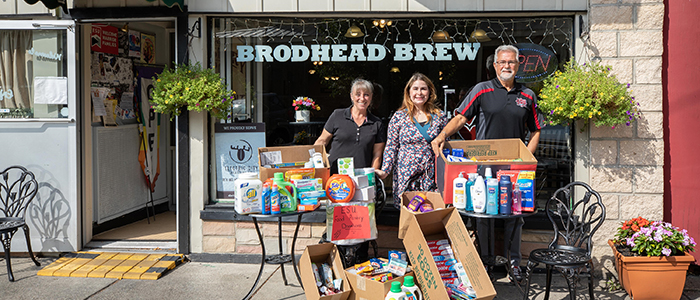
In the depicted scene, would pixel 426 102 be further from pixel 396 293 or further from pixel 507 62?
pixel 396 293

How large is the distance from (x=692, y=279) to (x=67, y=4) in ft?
20.0

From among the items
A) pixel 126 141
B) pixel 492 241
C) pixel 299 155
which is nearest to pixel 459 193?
pixel 492 241

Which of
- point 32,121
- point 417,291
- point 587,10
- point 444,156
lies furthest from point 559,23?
point 32,121

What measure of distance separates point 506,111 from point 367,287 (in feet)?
6.14

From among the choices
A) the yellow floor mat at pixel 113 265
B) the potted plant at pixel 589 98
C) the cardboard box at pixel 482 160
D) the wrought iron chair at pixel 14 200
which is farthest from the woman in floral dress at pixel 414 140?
the wrought iron chair at pixel 14 200

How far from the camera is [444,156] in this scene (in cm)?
371

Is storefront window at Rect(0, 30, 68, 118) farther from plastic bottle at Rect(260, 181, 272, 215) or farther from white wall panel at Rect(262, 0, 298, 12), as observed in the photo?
plastic bottle at Rect(260, 181, 272, 215)

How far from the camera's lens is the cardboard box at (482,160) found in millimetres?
3566

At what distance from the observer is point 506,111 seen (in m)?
4.15

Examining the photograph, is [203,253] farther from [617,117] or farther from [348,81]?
[617,117]

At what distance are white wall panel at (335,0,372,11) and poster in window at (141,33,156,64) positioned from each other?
293cm

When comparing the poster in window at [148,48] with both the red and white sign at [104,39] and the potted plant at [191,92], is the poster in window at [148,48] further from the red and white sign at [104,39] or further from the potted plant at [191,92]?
the potted plant at [191,92]

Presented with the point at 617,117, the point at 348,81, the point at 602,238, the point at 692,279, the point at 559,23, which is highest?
the point at 559,23

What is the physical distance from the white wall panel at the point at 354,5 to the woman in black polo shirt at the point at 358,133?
0.73 metres
